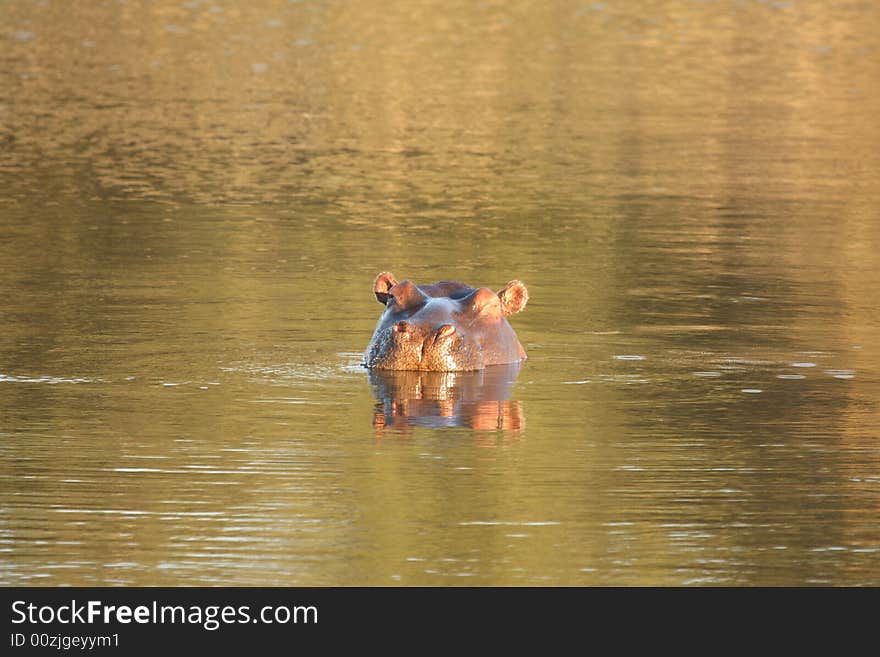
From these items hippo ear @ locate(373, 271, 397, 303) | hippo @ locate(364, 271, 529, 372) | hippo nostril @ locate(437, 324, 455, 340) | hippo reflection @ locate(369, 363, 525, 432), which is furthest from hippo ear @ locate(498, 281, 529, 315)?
hippo ear @ locate(373, 271, 397, 303)

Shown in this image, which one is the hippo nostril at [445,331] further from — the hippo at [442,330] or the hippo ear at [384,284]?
the hippo ear at [384,284]

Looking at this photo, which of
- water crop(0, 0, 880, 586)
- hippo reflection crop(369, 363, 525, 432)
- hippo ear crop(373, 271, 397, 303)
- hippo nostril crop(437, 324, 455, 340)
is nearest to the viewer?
water crop(0, 0, 880, 586)

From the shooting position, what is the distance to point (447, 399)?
44.3 ft

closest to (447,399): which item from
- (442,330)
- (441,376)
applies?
(441,376)

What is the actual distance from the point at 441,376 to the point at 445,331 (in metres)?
0.30

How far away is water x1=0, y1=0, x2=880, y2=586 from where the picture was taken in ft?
33.4

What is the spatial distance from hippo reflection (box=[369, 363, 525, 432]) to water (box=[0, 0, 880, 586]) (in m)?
0.04

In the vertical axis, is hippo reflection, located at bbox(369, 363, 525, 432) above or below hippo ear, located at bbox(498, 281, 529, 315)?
below

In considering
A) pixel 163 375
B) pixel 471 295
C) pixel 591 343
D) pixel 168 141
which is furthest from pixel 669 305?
pixel 168 141

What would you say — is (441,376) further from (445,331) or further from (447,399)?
(447,399)

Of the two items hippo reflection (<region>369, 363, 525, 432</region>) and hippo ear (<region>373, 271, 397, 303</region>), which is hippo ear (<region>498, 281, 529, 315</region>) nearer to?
hippo reflection (<region>369, 363, 525, 432</region>)

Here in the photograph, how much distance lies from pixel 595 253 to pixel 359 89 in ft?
56.3

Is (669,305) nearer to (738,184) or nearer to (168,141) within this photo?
(738,184)

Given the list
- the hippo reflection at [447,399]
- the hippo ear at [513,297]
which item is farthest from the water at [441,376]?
the hippo ear at [513,297]
